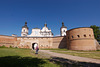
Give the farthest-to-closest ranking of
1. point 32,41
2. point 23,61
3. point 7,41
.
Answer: point 32,41 < point 7,41 < point 23,61

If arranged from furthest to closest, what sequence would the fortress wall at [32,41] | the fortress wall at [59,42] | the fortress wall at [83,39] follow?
the fortress wall at [32,41], the fortress wall at [59,42], the fortress wall at [83,39]

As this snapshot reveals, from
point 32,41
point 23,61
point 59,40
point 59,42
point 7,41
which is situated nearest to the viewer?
point 23,61

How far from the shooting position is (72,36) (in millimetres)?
19750

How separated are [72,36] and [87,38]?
14.0 ft

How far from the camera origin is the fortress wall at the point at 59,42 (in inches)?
997

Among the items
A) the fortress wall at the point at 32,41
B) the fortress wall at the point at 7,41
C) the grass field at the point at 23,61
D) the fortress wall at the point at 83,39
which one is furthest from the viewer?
the fortress wall at the point at 32,41

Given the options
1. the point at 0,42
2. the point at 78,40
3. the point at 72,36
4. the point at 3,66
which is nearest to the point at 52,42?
the point at 72,36

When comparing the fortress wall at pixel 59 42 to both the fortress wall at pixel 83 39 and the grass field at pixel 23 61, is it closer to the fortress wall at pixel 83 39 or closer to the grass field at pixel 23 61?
the fortress wall at pixel 83 39

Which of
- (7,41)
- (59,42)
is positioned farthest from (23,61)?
(7,41)

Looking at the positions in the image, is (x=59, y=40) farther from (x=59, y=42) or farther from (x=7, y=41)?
(x=7, y=41)

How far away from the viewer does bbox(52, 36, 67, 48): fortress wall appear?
83.1 feet

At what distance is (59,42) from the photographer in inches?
1053

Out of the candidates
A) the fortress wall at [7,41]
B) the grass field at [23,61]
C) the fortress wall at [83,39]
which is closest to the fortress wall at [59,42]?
the fortress wall at [83,39]

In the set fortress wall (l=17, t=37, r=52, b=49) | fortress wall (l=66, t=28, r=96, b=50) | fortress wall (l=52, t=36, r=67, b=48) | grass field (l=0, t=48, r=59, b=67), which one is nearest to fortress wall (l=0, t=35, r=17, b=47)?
fortress wall (l=17, t=37, r=52, b=49)
